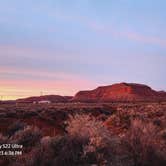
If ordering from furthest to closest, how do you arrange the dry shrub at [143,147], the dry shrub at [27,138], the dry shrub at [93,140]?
the dry shrub at [27,138], the dry shrub at [143,147], the dry shrub at [93,140]

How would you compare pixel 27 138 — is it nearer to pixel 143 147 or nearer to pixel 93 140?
pixel 93 140

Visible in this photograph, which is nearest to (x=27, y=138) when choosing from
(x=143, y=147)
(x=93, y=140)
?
(x=93, y=140)

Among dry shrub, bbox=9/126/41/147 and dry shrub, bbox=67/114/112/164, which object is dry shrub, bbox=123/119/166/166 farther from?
dry shrub, bbox=9/126/41/147

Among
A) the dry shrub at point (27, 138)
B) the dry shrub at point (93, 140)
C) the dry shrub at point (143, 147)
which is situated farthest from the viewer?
the dry shrub at point (27, 138)

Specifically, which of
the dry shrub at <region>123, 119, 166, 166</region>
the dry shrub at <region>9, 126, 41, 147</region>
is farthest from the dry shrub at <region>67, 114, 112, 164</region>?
the dry shrub at <region>9, 126, 41, 147</region>

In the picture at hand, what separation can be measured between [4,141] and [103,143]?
13.6 feet

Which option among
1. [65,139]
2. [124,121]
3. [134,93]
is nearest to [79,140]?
A: [65,139]

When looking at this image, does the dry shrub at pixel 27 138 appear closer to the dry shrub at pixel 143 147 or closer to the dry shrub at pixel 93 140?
the dry shrub at pixel 93 140

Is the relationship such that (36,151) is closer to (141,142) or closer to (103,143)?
(103,143)

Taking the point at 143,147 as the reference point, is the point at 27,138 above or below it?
above

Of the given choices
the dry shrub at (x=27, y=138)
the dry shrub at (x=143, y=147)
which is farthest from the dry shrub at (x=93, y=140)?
the dry shrub at (x=27, y=138)

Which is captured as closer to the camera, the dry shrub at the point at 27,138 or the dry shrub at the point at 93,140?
the dry shrub at the point at 93,140

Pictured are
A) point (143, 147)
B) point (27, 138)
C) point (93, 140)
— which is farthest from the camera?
point (27, 138)

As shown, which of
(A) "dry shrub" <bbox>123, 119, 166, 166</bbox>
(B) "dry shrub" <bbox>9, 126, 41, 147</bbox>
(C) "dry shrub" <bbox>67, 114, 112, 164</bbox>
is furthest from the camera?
(B) "dry shrub" <bbox>9, 126, 41, 147</bbox>
